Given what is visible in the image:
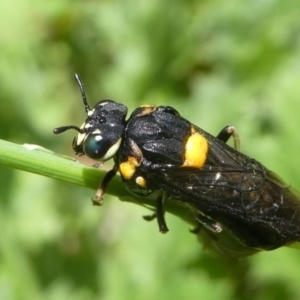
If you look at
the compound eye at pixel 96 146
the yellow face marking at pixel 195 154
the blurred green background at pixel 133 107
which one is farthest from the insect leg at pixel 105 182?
the blurred green background at pixel 133 107

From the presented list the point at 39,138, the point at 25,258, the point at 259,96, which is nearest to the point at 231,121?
the point at 259,96

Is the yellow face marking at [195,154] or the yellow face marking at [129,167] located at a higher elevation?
the yellow face marking at [195,154]

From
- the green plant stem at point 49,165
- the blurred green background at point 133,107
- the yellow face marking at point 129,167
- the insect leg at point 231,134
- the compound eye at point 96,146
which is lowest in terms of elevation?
the blurred green background at point 133,107

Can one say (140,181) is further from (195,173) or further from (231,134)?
(231,134)

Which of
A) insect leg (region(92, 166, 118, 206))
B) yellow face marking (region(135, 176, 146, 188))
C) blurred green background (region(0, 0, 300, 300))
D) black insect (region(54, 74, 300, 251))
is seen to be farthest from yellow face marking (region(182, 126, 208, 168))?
blurred green background (region(0, 0, 300, 300))

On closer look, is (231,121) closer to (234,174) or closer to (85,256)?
(85,256)

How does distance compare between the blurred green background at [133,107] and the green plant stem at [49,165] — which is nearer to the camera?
the green plant stem at [49,165]

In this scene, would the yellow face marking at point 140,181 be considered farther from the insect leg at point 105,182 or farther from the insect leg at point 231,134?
the insect leg at point 231,134
